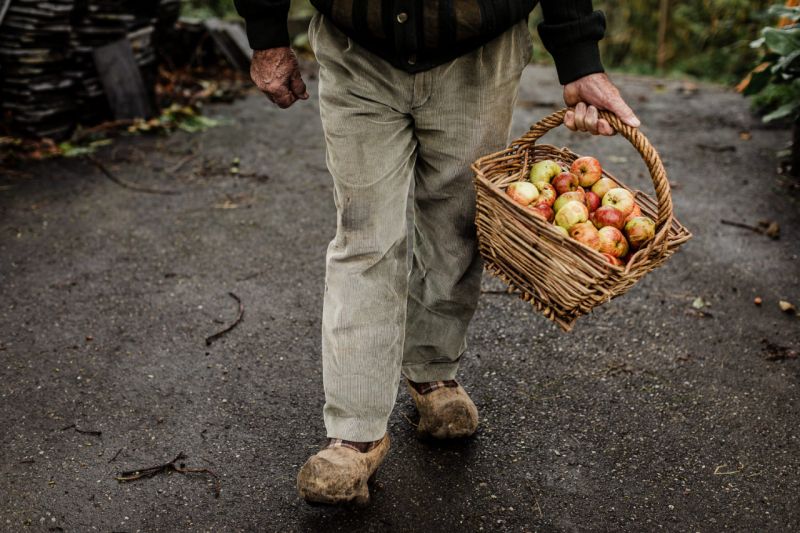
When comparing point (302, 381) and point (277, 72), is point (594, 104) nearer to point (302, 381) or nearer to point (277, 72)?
point (277, 72)

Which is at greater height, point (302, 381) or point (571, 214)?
point (571, 214)

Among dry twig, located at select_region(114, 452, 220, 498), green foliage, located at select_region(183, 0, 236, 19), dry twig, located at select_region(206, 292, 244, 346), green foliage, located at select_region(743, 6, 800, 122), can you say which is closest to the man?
dry twig, located at select_region(114, 452, 220, 498)

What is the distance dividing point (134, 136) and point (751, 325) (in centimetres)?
477

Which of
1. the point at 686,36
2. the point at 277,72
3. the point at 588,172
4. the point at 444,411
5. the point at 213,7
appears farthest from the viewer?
the point at 213,7

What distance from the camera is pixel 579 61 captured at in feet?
7.75

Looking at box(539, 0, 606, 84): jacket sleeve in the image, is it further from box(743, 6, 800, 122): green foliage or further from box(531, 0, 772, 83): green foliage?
box(531, 0, 772, 83): green foliage

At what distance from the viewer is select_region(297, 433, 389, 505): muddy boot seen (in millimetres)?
2303

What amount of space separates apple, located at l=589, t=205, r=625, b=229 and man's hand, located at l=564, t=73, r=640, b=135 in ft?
0.78

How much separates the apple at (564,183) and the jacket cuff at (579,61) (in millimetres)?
308

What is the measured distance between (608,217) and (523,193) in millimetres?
276

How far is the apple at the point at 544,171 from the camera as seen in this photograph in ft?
8.27

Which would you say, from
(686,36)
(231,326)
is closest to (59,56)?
(231,326)

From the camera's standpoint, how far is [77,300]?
3850 millimetres

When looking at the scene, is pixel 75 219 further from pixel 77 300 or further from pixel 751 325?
pixel 751 325
